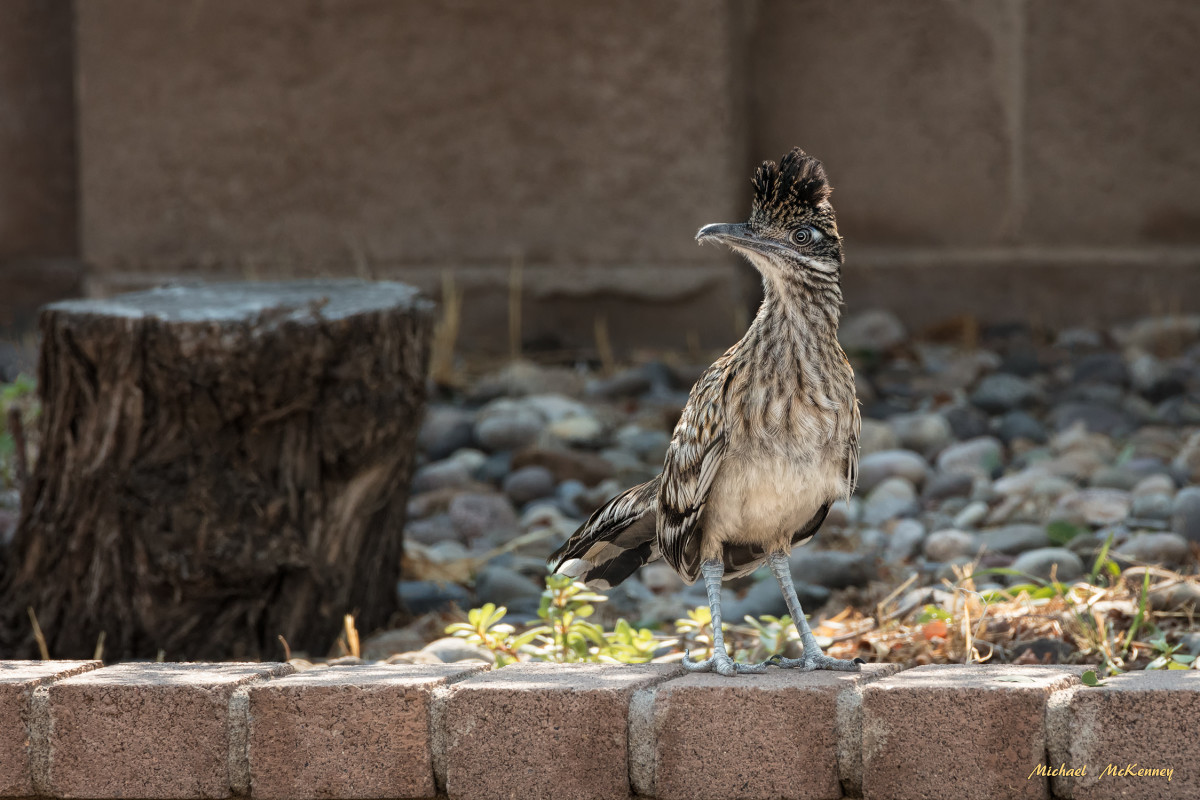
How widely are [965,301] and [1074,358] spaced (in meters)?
0.80

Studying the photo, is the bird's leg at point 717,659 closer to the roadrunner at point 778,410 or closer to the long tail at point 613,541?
the roadrunner at point 778,410

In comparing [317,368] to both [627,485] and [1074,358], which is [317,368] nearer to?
[627,485]

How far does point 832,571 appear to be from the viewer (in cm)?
433

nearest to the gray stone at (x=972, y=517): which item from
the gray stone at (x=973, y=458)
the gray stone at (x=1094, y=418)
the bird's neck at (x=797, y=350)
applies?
the gray stone at (x=973, y=458)

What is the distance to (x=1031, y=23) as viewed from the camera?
7.12 m

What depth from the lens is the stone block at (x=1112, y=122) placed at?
7.09 metres

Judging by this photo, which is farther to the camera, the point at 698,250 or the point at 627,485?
the point at 698,250

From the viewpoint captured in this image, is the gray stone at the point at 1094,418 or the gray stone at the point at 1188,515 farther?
the gray stone at the point at 1094,418

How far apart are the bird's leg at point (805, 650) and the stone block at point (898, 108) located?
189 inches

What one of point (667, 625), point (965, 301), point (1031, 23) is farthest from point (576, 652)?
point (1031, 23)

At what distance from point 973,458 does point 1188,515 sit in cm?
120

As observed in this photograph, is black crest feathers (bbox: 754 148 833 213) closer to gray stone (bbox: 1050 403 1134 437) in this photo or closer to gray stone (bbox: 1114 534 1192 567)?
gray stone (bbox: 1114 534 1192 567)

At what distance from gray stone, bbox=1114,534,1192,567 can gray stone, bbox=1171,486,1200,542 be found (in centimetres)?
9

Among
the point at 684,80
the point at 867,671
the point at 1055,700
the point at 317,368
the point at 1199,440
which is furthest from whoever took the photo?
the point at 684,80
